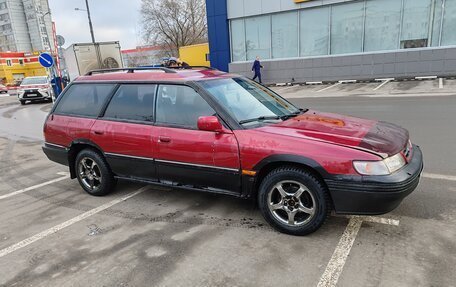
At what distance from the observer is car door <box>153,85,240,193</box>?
377cm

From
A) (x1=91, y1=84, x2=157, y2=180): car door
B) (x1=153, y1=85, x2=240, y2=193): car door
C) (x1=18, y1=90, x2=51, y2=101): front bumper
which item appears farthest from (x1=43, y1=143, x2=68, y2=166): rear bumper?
(x1=18, y1=90, x2=51, y2=101): front bumper

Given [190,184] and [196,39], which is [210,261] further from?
[196,39]

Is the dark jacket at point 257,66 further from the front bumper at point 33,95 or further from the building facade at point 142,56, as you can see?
the building facade at point 142,56

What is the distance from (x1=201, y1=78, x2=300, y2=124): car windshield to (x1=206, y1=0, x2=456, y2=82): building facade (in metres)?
15.2

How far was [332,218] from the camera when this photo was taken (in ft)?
12.7

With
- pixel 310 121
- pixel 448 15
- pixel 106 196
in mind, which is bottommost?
pixel 106 196

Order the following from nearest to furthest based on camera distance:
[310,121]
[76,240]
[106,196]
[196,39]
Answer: [76,240] → [310,121] → [106,196] → [196,39]

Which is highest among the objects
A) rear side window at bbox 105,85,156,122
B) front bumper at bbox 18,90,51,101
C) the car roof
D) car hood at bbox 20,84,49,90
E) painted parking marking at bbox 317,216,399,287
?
the car roof

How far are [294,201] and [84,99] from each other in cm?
334

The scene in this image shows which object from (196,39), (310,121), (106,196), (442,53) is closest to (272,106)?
(310,121)

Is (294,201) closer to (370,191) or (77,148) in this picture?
(370,191)

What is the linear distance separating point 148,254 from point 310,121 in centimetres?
220

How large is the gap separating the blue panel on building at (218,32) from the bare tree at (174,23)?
29.3m

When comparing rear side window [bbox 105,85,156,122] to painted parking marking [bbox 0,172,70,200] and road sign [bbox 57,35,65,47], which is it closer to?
painted parking marking [bbox 0,172,70,200]
